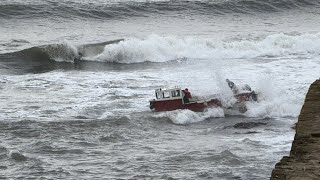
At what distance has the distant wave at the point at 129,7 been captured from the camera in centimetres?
4322

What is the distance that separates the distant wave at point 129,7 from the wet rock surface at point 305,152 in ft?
108

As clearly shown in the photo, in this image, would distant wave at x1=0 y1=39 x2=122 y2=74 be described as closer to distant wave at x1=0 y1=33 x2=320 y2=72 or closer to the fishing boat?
distant wave at x1=0 y1=33 x2=320 y2=72

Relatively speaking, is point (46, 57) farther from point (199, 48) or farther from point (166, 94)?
point (166, 94)

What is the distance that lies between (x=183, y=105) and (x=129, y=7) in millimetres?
24058

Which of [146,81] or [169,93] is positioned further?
[146,81]

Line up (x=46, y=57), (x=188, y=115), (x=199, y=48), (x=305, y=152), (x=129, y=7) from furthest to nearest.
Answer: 1. (x=129, y=7)
2. (x=199, y=48)
3. (x=46, y=57)
4. (x=188, y=115)
5. (x=305, y=152)

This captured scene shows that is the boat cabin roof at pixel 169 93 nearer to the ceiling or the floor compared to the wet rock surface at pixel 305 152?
nearer to the floor

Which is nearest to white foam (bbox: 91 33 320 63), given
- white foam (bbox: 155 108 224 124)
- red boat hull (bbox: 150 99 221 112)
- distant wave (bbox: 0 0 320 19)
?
distant wave (bbox: 0 0 320 19)

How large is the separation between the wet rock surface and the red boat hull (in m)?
10.5

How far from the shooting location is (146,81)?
27094 mm

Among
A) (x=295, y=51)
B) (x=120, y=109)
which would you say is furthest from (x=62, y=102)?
(x=295, y=51)

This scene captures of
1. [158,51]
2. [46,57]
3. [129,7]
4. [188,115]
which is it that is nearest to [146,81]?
[188,115]

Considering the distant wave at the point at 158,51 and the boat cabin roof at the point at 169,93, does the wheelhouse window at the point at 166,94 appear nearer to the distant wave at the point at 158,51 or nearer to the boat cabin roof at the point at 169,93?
the boat cabin roof at the point at 169,93

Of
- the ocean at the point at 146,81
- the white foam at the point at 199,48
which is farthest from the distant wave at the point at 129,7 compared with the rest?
the white foam at the point at 199,48
